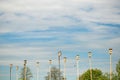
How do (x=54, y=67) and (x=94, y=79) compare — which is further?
(x=54, y=67)

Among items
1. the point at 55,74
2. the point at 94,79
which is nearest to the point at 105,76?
the point at 94,79

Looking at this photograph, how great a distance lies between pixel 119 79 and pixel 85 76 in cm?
2020

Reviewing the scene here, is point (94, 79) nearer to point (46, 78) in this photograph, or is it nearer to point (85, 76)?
point (85, 76)

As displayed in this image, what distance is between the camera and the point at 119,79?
150 metres

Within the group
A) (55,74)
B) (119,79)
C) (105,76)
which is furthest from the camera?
(55,74)

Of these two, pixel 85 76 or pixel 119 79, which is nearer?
pixel 119 79

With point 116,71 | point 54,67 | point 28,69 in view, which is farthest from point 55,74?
point 116,71

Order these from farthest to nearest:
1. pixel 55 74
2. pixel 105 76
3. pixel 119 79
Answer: pixel 55 74
pixel 105 76
pixel 119 79

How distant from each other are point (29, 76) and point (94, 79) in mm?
31072

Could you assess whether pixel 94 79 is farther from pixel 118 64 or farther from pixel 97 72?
pixel 118 64

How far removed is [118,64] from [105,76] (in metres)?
10.0

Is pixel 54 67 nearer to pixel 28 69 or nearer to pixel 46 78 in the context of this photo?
pixel 46 78

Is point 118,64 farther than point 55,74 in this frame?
A: No

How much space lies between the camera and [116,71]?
156500 mm
